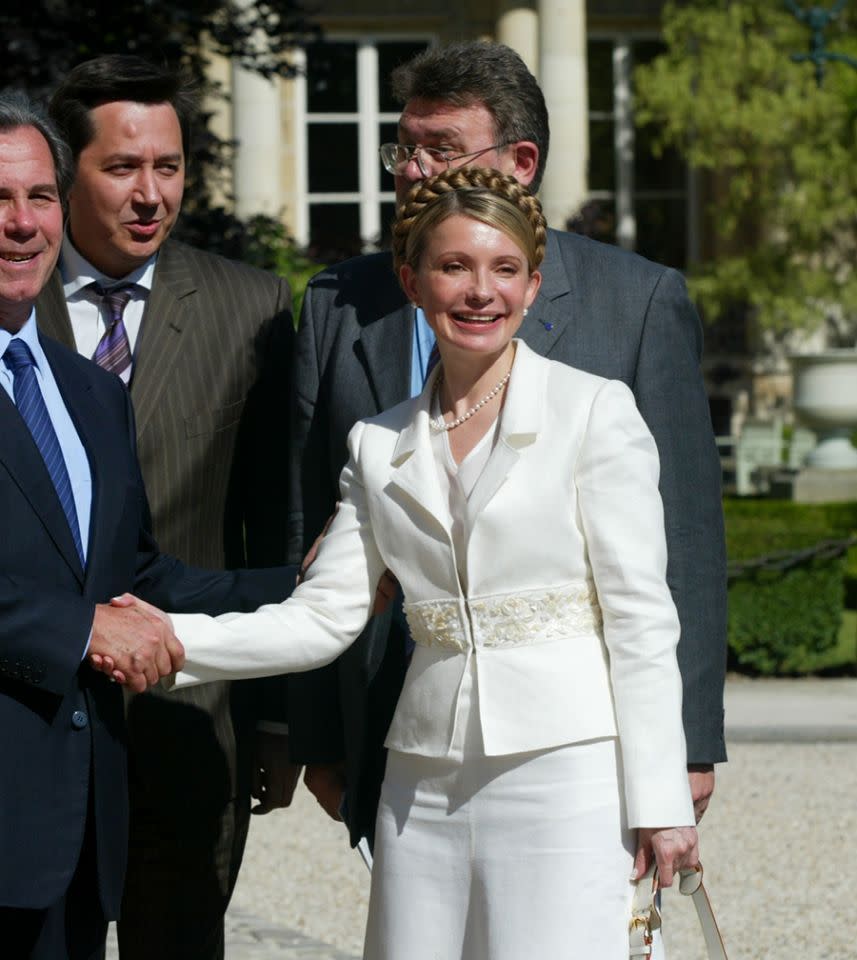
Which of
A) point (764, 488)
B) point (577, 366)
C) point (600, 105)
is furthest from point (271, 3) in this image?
point (600, 105)

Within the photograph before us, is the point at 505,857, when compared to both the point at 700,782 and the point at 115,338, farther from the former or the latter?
the point at 115,338

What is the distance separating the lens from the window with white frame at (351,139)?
20.5 metres

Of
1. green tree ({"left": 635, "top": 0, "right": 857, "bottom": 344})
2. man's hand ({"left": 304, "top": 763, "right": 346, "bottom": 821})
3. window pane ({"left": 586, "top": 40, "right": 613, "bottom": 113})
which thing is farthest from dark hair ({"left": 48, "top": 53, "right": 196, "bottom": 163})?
window pane ({"left": 586, "top": 40, "right": 613, "bottom": 113})

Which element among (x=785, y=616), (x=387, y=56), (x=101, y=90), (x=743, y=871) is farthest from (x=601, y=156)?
(x=101, y=90)

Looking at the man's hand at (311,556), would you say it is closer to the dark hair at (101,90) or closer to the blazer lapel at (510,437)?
the blazer lapel at (510,437)

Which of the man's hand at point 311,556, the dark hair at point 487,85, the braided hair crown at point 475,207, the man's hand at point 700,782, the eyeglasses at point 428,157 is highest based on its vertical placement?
the dark hair at point 487,85

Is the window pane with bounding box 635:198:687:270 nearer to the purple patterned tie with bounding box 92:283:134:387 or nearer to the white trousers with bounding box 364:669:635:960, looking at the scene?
the purple patterned tie with bounding box 92:283:134:387

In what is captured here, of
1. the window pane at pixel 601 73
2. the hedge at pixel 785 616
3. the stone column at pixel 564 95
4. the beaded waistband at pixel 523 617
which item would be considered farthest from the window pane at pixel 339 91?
the beaded waistband at pixel 523 617

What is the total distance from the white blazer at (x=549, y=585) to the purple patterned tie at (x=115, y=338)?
85 centimetres

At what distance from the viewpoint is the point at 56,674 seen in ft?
9.88

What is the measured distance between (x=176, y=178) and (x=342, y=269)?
424 mm

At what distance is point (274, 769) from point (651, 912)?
1215 mm

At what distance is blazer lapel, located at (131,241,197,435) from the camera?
3.72 metres

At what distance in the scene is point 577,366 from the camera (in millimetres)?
3391
